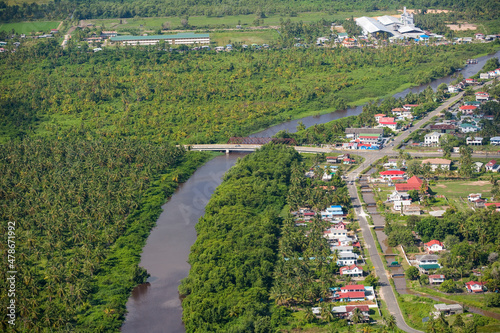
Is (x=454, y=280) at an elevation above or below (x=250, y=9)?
below

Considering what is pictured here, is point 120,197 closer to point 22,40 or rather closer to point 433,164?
point 433,164

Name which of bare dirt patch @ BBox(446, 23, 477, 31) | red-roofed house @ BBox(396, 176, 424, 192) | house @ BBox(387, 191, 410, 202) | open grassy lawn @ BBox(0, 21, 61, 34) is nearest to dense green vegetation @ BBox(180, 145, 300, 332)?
house @ BBox(387, 191, 410, 202)

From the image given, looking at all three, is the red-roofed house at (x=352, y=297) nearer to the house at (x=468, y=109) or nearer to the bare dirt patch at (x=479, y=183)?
the bare dirt patch at (x=479, y=183)

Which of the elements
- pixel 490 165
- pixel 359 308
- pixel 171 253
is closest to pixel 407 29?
pixel 490 165

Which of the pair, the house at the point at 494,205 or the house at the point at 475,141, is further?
the house at the point at 475,141

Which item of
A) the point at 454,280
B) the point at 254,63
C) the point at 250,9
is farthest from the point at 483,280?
the point at 250,9

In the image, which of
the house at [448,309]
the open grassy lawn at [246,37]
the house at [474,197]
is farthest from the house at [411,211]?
the open grassy lawn at [246,37]

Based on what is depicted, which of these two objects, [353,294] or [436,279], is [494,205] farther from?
[353,294]
